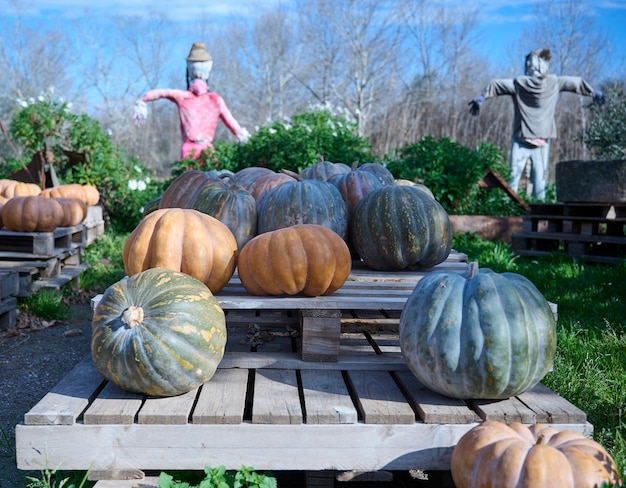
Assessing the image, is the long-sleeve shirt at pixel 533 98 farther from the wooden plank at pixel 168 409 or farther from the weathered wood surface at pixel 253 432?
the wooden plank at pixel 168 409

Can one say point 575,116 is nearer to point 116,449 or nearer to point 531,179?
point 531,179

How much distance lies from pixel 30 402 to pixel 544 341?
103 inches

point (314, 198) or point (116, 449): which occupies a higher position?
Answer: point (314, 198)

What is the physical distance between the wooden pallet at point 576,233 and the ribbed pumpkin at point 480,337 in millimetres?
4631

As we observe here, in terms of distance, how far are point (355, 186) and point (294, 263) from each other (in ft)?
4.24

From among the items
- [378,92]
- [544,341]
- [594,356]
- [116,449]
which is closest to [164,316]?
[116,449]

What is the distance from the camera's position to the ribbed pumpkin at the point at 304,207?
11.2ft

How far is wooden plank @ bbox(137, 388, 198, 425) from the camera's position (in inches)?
85.4

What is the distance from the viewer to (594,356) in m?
3.74

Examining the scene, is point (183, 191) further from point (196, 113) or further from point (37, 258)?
point (196, 113)

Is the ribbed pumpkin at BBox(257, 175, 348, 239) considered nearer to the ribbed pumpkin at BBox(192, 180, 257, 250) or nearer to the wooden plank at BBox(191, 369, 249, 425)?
the ribbed pumpkin at BBox(192, 180, 257, 250)

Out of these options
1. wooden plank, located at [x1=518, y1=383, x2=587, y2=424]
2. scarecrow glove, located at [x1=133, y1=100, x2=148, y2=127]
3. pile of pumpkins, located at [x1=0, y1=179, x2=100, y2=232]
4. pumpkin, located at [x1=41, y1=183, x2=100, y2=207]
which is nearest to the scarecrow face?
scarecrow glove, located at [x1=133, y1=100, x2=148, y2=127]

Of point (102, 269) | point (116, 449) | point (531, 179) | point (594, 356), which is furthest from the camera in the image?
point (531, 179)

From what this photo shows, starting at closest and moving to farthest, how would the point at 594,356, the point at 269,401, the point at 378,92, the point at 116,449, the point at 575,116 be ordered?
Result: the point at 116,449 → the point at 269,401 → the point at 594,356 → the point at 575,116 → the point at 378,92
